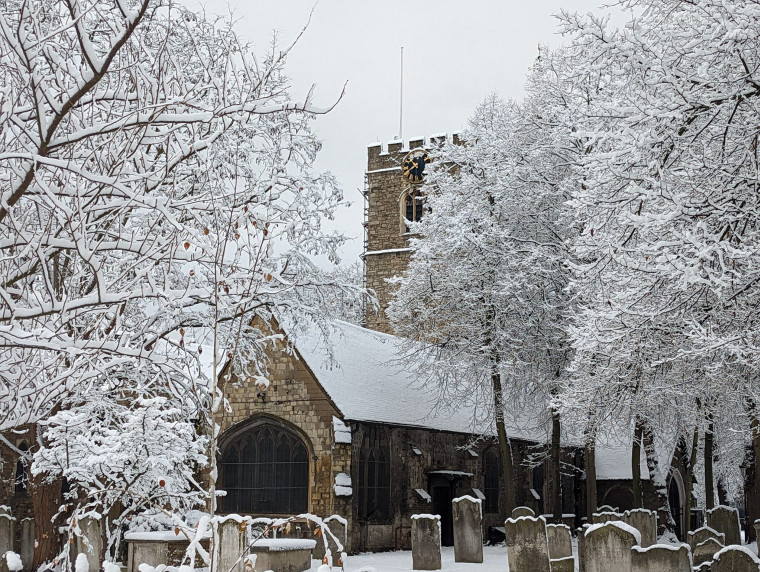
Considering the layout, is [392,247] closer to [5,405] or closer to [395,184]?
[395,184]

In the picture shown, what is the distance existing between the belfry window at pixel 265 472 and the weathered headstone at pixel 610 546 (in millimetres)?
10635

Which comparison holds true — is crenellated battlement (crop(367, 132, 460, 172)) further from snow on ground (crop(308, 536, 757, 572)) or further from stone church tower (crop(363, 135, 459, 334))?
snow on ground (crop(308, 536, 757, 572))

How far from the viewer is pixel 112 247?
562cm

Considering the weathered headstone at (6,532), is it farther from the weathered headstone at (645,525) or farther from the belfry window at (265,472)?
the weathered headstone at (645,525)

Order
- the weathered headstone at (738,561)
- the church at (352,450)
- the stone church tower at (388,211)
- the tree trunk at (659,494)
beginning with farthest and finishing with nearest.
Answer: the stone church tower at (388,211)
the tree trunk at (659,494)
the church at (352,450)
the weathered headstone at (738,561)

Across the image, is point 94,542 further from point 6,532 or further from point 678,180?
point 678,180

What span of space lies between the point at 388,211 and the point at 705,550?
28593mm

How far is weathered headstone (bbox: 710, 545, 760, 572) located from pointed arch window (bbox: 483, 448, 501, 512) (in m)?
16.7

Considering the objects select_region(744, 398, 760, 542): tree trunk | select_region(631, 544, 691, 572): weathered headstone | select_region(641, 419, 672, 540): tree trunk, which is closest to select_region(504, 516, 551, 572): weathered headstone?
select_region(631, 544, 691, 572): weathered headstone

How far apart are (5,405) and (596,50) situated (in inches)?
344

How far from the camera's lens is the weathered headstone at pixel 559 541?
55.5 ft

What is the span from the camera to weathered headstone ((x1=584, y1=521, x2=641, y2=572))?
38.9ft

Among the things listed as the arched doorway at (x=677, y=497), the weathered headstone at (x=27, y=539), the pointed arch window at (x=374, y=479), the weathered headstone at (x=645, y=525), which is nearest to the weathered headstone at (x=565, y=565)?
the weathered headstone at (x=645, y=525)

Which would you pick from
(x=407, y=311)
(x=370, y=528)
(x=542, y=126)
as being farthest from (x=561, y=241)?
(x=370, y=528)
